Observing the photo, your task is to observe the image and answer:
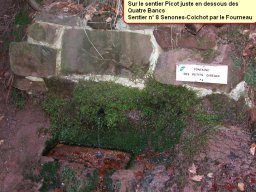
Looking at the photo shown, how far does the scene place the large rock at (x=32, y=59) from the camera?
16.5 feet

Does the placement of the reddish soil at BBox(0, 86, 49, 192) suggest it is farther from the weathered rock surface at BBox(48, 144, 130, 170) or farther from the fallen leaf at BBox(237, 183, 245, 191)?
the fallen leaf at BBox(237, 183, 245, 191)

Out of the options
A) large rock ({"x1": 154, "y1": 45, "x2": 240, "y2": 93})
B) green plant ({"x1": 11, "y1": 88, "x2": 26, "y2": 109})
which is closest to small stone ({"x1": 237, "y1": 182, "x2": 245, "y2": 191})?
large rock ({"x1": 154, "y1": 45, "x2": 240, "y2": 93})

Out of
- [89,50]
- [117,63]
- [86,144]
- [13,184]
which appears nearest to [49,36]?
[89,50]

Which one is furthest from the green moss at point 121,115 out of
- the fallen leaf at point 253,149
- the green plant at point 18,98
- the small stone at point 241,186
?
the small stone at point 241,186

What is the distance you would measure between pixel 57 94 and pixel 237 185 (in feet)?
7.55

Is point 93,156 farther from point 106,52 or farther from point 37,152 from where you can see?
point 106,52

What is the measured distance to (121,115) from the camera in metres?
4.89

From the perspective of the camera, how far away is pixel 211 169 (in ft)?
14.0

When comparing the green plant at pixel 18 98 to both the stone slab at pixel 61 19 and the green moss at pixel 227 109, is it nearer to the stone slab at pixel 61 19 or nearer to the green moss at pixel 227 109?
the stone slab at pixel 61 19

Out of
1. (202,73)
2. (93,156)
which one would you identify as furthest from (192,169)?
(93,156)

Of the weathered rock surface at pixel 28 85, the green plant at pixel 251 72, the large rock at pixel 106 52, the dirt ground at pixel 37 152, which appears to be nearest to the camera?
the dirt ground at pixel 37 152

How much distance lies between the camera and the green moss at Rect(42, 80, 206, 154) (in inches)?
185

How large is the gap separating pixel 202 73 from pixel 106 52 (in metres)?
1.08

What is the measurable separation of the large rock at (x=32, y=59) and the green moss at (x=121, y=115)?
34cm
